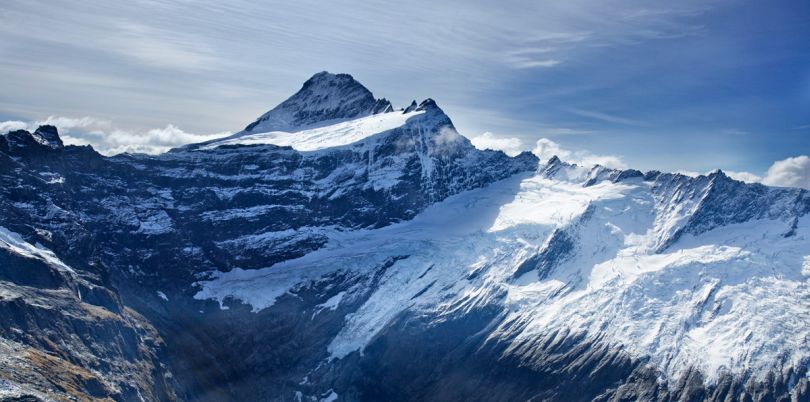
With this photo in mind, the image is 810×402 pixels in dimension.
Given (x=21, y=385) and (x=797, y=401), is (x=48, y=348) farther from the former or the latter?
(x=797, y=401)

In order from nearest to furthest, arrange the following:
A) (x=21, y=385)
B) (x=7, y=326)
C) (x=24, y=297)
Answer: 1. (x=21, y=385)
2. (x=7, y=326)
3. (x=24, y=297)

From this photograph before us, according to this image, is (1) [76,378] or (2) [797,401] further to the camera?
(2) [797,401]

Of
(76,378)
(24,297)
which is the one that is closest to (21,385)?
(76,378)

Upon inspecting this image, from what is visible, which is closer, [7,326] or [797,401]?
[7,326]

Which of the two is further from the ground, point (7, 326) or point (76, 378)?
point (7, 326)

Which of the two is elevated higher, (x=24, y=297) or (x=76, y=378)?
(x=24, y=297)

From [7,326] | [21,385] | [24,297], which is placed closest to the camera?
[21,385]

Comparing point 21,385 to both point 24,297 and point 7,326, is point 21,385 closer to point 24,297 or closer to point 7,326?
point 7,326

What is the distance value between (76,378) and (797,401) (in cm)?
19266

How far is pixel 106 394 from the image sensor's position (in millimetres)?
190000

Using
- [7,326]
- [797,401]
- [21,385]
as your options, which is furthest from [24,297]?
[797,401]

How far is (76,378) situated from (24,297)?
3169cm

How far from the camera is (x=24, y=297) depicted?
198m

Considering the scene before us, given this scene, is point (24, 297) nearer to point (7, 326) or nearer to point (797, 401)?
point (7, 326)
